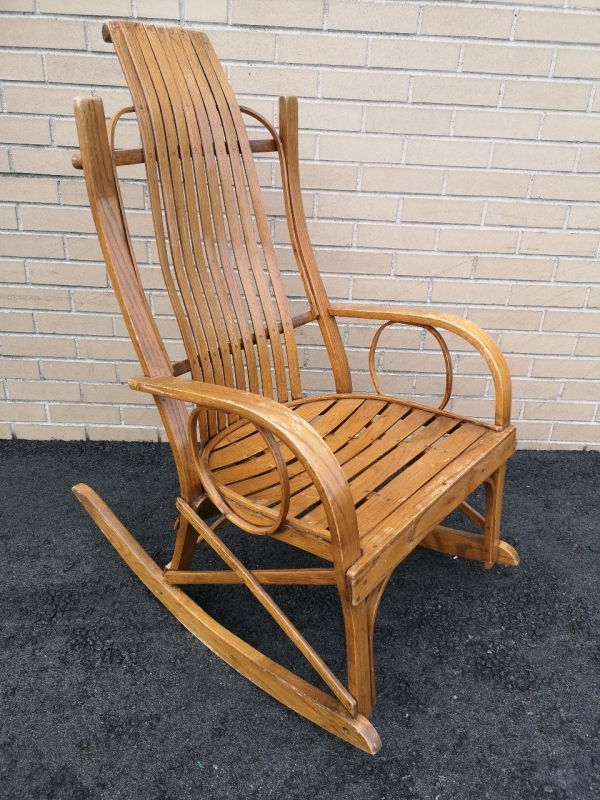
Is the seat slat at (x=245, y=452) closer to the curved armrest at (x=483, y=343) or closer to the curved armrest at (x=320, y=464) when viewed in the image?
the curved armrest at (x=320, y=464)

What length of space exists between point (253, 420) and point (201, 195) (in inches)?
28.3

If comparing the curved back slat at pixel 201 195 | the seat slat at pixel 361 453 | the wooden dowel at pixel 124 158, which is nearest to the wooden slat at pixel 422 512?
the seat slat at pixel 361 453

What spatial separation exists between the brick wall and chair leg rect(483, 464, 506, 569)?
2.31 feet

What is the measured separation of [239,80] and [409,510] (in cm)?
135

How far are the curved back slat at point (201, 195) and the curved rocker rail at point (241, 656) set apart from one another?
1.32ft

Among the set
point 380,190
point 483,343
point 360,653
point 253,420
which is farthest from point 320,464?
point 380,190

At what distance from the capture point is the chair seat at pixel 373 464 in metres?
1.25

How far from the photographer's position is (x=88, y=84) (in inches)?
Result: 74.2

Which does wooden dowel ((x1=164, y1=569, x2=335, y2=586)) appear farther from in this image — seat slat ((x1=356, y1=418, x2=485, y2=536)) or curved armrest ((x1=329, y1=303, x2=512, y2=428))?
curved armrest ((x1=329, y1=303, x2=512, y2=428))

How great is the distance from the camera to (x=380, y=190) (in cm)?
202

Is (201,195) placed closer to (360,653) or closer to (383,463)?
(383,463)

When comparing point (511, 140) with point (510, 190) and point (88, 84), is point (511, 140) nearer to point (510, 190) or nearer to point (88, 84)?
point (510, 190)

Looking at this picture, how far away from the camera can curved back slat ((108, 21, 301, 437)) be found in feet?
4.81

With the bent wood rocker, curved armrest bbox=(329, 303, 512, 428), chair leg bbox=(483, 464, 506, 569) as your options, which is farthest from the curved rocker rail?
curved armrest bbox=(329, 303, 512, 428)
